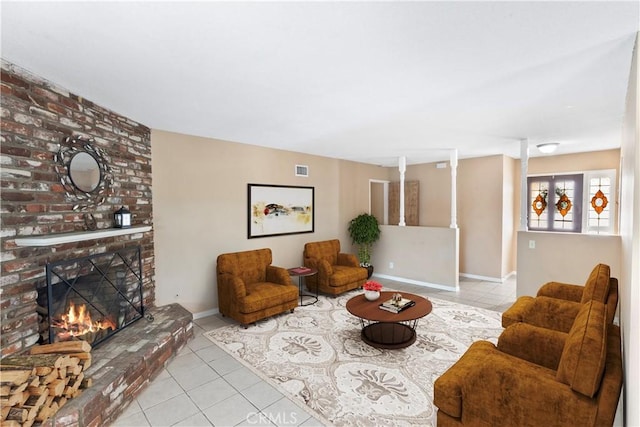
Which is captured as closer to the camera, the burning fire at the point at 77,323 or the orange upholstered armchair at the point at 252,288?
the burning fire at the point at 77,323

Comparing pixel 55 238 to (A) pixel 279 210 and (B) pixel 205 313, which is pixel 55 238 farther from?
(A) pixel 279 210

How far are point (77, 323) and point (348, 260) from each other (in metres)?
4.11

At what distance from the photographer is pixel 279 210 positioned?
204 inches

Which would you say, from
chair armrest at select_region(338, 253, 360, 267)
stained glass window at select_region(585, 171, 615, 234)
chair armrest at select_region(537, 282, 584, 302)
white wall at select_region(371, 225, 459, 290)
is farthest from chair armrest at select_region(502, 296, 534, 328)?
stained glass window at select_region(585, 171, 615, 234)

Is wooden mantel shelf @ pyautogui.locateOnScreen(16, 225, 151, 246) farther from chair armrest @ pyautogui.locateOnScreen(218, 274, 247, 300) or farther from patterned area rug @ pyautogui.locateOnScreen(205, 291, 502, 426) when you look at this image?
patterned area rug @ pyautogui.locateOnScreen(205, 291, 502, 426)

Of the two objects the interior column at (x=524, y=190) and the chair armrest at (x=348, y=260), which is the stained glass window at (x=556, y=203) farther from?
the chair armrest at (x=348, y=260)

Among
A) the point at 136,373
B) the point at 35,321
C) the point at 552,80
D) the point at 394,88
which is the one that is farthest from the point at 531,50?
the point at 35,321

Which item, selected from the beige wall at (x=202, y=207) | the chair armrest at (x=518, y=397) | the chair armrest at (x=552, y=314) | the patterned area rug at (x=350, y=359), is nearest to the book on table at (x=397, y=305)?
the patterned area rug at (x=350, y=359)

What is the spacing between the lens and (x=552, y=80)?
2.34 meters

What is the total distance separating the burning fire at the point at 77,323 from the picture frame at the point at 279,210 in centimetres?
236

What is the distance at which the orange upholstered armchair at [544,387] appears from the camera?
1.42 m

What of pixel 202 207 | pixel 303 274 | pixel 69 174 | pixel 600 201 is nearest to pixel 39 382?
pixel 69 174

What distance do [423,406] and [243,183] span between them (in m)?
3.74

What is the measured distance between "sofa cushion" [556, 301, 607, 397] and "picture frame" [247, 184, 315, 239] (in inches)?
162
